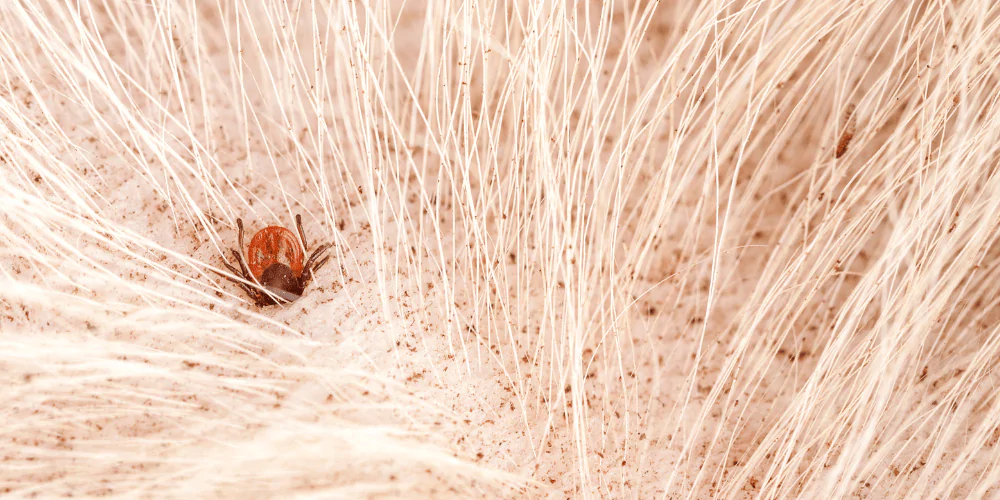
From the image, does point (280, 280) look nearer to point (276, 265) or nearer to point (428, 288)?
point (276, 265)

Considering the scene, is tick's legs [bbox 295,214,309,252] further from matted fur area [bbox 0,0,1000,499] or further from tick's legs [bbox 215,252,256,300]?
tick's legs [bbox 215,252,256,300]

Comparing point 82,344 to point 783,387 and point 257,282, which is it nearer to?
point 257,282

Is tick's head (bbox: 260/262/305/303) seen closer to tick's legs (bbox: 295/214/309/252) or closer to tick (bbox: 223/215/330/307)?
tick (bbox: 223/215/330/307)

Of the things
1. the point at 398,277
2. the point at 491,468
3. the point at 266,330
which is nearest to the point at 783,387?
the point at 491,468

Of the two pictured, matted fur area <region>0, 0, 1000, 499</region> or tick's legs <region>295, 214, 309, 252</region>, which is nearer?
matted fur area <region>0, 0, 1000, 499</region>

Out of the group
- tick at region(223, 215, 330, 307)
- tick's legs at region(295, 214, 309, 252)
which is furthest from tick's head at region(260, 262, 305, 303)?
tick's legs at region(295, 214, 309, 252)

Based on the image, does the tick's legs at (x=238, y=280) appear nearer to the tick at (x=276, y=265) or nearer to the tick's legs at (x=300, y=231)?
the tick at (x=276, y=265)

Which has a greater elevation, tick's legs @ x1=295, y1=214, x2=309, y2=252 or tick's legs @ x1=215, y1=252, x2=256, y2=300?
tick's legs @ x1=295, y1=214, x2=309, y2=252
